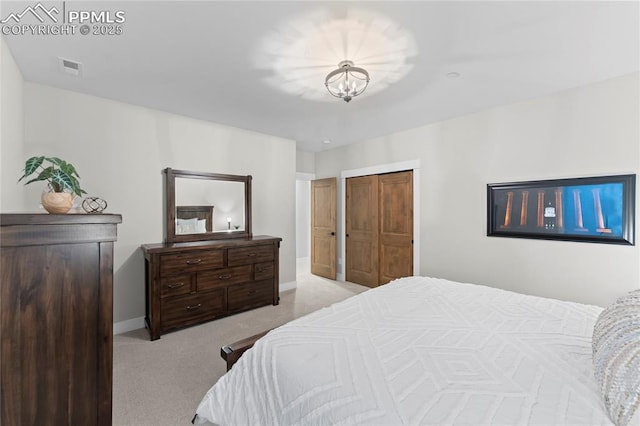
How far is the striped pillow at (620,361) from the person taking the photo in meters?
0.87

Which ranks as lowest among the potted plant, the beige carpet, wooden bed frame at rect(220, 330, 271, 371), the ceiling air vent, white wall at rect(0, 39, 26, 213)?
the beige carpet

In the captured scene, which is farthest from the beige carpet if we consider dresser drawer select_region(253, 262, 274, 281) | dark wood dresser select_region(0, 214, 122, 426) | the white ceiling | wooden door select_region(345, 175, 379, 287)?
the white ceiling

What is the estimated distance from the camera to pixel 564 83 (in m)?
2.64

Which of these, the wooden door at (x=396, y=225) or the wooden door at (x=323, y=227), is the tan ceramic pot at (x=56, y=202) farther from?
the wooden door at (x=323, y=227)

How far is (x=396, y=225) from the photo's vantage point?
4410 millimetres

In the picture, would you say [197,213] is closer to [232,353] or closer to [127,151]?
[127,151]

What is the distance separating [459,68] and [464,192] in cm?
170

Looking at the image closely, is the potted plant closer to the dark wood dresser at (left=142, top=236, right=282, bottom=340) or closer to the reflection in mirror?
the dark wood dresser at (left=142, top=236, right=282, bottom=340)

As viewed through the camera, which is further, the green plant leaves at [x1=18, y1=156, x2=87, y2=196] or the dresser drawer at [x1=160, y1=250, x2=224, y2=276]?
the dresser drawer at [x1=160, y1=250, x2=224, y2=276]

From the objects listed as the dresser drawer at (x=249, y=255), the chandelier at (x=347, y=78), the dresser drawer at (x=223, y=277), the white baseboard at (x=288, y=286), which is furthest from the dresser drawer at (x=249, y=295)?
the chandelier at (x=347, y=78)

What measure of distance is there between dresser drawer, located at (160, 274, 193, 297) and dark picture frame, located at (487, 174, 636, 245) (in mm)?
3591

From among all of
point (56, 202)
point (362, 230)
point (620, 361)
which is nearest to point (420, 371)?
point (620, 361)

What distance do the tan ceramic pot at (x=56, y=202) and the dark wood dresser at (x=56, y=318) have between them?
29 cm

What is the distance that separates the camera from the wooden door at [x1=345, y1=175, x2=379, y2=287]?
471 cm
